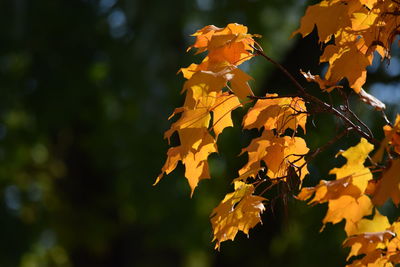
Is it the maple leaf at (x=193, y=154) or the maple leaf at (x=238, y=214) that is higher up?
the maple leaf at (x=193, y=154)

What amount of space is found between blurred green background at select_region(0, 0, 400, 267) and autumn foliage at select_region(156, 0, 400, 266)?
352cm

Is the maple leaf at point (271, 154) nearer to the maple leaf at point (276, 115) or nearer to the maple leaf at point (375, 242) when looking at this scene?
the maple leaf at point (276, 115)

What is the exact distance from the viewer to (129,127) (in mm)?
6332

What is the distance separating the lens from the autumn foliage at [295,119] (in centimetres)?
135

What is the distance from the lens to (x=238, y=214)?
1474 mm

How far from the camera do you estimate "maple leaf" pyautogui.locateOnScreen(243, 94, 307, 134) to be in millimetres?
1481

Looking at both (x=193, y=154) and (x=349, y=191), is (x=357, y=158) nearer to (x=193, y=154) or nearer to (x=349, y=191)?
(x=349, y=191)

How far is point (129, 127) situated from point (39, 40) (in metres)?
1.06

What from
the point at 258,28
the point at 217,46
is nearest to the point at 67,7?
the point at 258,28

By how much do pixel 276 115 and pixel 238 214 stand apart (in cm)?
21

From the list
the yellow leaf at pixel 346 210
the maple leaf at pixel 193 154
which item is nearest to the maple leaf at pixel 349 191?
the yellow leaf at pixel 346 210

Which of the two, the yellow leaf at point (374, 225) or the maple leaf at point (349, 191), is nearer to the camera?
the maple leaf at point (349, 191)

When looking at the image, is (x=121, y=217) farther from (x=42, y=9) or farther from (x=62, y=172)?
(x=42, y=9)

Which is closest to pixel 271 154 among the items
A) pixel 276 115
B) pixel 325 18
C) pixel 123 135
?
pixel 276 115
